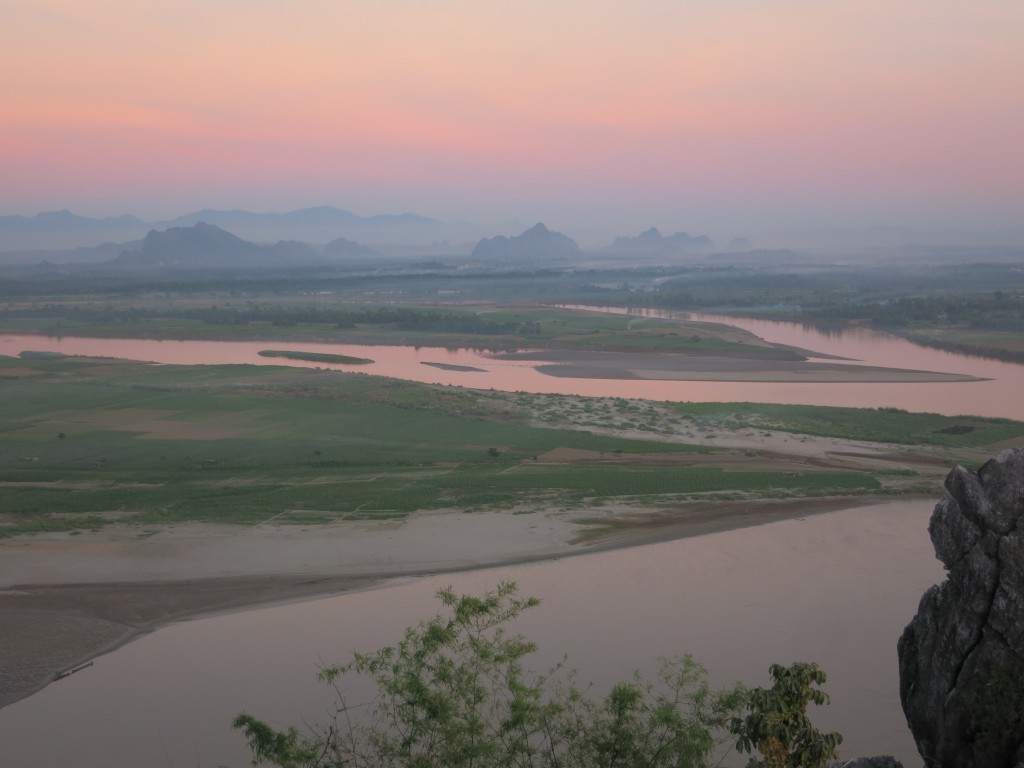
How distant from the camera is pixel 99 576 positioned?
19.6 meters

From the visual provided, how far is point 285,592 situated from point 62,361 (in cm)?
3822

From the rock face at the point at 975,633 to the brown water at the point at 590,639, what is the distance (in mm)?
3881

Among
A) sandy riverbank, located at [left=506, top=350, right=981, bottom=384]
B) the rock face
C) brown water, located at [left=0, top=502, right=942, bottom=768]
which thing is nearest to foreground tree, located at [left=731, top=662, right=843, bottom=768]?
the rock face

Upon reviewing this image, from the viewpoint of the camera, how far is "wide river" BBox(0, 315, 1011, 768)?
13867mm

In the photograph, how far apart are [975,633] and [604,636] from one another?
26.7 ft

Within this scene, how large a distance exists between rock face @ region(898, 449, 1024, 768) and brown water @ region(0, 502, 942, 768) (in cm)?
388

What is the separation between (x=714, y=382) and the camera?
46.5 metres

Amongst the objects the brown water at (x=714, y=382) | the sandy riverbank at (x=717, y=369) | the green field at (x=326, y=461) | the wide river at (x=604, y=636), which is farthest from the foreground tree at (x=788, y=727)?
the sandy riverbank at (x=717, y=369)

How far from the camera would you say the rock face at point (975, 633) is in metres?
8.71

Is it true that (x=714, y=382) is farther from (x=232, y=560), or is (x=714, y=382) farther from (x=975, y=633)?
(x=975, y=633)

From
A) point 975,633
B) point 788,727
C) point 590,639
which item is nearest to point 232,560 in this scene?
point 590,639

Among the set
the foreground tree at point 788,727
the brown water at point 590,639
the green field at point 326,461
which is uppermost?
the foreground tree at point 788,727

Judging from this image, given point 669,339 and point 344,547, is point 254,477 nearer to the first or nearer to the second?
point 344,547

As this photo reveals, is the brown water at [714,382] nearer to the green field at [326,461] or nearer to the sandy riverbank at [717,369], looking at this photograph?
the sandy riverbank at [717,369]
